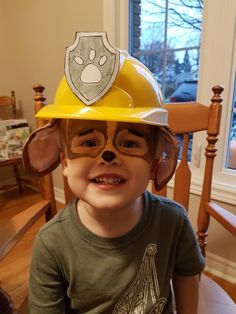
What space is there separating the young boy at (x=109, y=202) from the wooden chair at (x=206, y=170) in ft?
0.43

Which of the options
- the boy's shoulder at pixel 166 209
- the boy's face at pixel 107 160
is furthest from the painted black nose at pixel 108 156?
the boy's shoulder at pixel 166 209

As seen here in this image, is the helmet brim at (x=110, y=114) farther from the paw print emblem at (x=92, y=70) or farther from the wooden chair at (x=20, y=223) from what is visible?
the wooden chair at (x=20, y=223)

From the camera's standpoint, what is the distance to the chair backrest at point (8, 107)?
2301 mm

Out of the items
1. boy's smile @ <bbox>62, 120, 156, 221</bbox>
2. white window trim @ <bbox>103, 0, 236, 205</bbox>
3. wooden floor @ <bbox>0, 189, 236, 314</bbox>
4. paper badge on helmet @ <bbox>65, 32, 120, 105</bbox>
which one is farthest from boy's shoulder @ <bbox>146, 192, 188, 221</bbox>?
wooden floor @ <bbox>0, 189, 236, 314</bbox>

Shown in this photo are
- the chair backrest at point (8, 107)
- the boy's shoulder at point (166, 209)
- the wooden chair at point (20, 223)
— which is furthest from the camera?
the chair backrest at point (8, 107)

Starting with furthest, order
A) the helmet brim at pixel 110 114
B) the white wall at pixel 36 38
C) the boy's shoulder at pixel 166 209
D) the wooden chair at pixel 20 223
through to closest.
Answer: the white wall at pixel 36 38 < the wooden chair at pixel 20 223 < the boy's shoulder at pixel 166 209 < the helmet brim at pixel 110 114

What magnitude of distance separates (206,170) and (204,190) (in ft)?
0.22

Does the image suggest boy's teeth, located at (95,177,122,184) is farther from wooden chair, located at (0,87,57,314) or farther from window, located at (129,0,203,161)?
window, located at (129,0,203,161)

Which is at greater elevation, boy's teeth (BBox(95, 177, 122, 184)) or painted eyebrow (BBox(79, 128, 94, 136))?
painted eyebrow (BBox(79, 128, 94, 136))

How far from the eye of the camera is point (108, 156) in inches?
17.8

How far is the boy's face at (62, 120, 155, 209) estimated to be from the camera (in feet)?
1.50

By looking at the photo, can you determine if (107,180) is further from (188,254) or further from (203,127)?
(203,127)

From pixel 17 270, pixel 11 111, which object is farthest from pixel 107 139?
pixel 11 111

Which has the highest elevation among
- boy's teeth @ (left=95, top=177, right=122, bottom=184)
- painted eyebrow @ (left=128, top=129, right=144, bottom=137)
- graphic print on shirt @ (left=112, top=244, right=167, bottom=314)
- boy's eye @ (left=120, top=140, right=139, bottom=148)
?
painted eyebrow @ (left=128, top=129, right=144, bottom=137)
